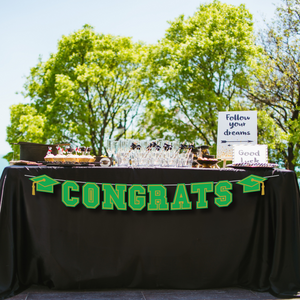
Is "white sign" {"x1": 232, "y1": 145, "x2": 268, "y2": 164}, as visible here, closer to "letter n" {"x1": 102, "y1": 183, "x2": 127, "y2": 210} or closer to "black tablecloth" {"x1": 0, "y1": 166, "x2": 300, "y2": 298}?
"black tablecloth" {"x1": 0, "y1": 166, "x2": 300, "y2": 298}

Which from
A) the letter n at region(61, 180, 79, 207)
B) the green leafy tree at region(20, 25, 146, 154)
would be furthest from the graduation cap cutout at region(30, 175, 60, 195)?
the green leafy tree at region(20, 25, 146, 154)

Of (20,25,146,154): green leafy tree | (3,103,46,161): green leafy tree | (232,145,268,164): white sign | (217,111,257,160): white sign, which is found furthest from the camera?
(20,25,146,154): green leafy tree

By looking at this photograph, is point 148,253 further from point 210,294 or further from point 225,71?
point 225,71

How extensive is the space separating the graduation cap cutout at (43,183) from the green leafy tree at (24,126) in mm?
14397

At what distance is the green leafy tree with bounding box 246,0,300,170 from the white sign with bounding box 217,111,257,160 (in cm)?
1252

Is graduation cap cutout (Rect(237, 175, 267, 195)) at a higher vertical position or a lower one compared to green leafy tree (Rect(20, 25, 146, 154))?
lower

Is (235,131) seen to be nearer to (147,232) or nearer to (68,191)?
(147,232)

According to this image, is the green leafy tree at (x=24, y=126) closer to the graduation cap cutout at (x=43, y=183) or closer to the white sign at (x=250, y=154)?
the graduation cap cutout at (x=43, y=183)

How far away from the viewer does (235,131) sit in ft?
A: 16.0

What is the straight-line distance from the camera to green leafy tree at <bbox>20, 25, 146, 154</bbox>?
19062mm

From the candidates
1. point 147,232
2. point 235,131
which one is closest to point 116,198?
point 147,232

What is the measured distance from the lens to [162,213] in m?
3.67

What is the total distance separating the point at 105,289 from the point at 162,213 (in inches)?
45.0

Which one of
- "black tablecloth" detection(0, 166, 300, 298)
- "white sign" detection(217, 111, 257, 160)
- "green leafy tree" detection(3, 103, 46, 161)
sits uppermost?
"green leafy tree" detection(3, 103, 46, 161)
